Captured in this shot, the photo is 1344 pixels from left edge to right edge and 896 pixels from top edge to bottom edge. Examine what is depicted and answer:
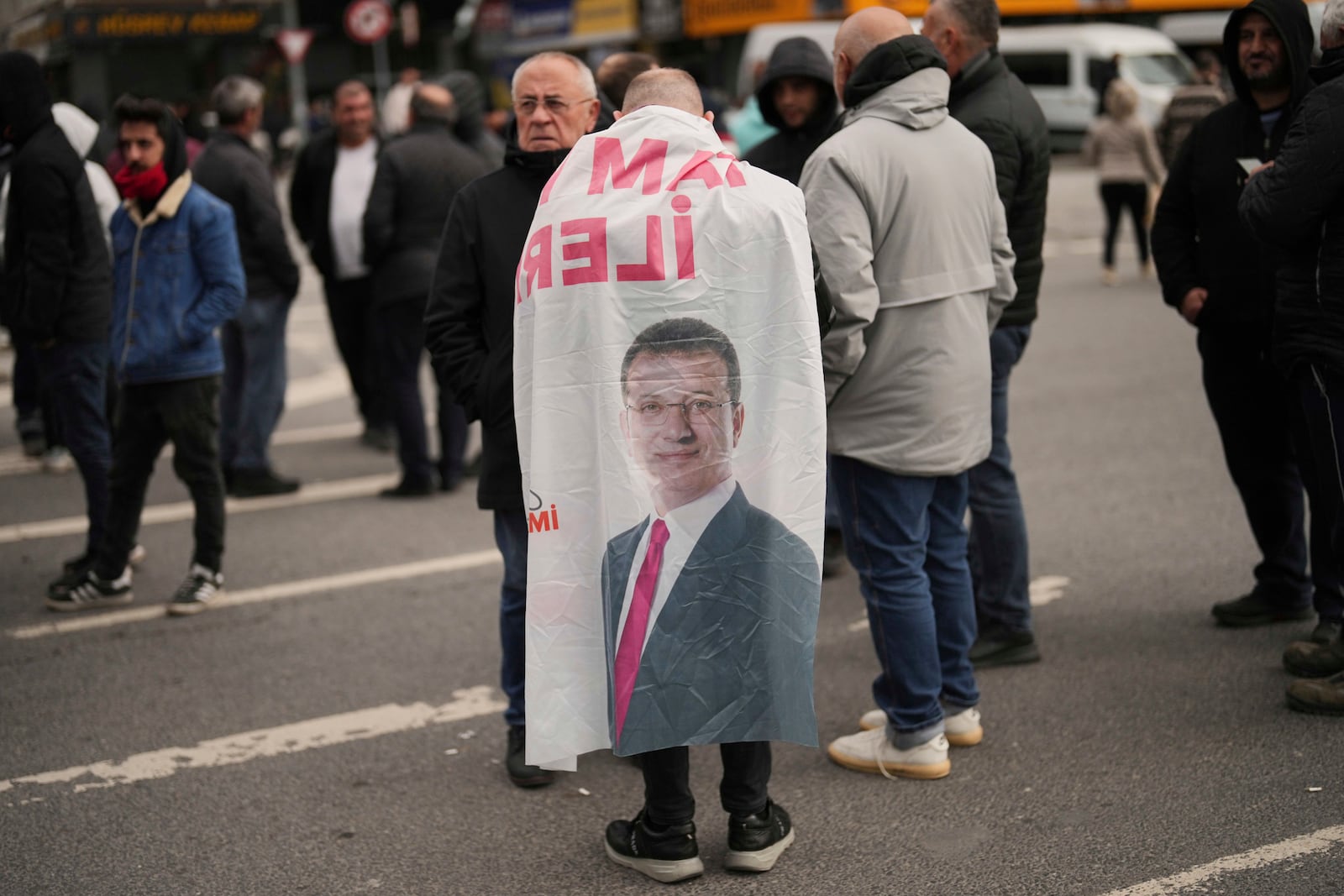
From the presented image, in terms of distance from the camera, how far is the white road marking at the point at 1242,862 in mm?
3471

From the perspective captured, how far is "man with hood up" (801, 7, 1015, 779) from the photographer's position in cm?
392

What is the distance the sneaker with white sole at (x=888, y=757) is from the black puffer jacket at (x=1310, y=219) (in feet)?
5.16

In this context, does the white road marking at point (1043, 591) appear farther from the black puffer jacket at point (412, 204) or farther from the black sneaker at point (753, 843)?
the black puffer jacket at point (412, 204)

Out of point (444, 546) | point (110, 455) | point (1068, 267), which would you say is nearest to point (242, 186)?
point (110, 455)

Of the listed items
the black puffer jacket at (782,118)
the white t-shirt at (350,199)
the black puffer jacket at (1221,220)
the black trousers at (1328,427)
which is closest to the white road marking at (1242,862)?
the black trousers at (1328,427)

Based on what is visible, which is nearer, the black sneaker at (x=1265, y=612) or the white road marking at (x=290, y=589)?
the black sneaker at (x=1265, y=612)

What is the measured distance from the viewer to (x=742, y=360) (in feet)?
11.1

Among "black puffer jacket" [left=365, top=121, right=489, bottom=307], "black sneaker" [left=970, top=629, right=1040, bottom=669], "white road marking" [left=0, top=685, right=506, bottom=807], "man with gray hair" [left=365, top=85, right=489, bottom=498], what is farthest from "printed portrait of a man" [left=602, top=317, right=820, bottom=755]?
"black puffer jacket" [left=365, top=121, right=489, bottom=307]

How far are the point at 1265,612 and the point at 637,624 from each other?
2.83 meters

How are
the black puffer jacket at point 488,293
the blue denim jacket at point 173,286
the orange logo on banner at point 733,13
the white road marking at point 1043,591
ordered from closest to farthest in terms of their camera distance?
the black puffer jacket at point 488,293 → the white road marking at point 1043,591 → the blue denim jacket at point 173,286 → the orange logo on banner at point 733,13

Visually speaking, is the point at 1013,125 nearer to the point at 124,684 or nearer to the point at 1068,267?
the point at 124,684

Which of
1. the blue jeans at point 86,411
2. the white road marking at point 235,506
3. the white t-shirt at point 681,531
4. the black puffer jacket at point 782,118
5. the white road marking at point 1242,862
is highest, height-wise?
the black puffer jacket at point 782,118

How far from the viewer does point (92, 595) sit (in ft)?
19.9

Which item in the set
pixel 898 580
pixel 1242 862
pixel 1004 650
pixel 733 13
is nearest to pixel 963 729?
pixel 898 580
